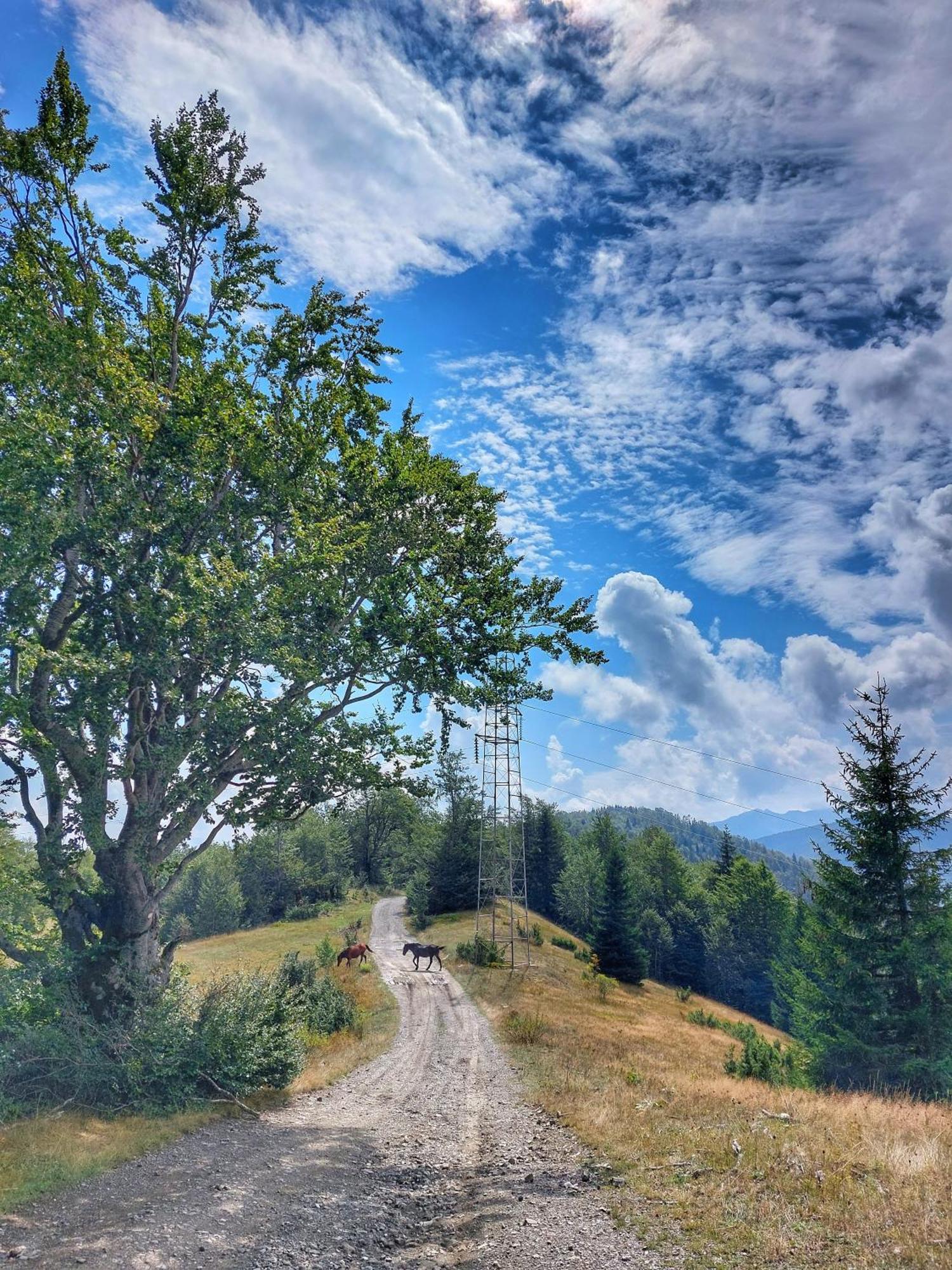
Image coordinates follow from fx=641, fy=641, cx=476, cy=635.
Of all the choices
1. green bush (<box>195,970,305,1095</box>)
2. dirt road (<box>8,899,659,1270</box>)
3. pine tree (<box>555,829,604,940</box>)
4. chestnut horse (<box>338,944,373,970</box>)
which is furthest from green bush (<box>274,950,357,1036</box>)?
pine tree (<box>555,829,604,940</box>)

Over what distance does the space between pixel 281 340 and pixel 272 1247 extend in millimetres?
17943

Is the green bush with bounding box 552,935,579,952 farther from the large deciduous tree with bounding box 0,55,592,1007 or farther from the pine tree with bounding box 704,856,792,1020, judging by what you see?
the large deciduous tree with bounding box 0,55,592,1007

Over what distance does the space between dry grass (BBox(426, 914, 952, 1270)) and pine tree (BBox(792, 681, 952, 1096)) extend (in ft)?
27.5

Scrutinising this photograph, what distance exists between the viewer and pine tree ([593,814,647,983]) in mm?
63000

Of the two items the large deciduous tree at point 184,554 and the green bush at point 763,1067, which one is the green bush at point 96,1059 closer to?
the large deciduous tree at point 184,554

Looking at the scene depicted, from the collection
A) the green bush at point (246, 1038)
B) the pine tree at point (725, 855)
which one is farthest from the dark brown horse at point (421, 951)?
the pine tree at point (725, 855)

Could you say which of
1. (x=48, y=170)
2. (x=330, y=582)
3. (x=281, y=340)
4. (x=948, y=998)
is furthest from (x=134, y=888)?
(x=948, y=998)

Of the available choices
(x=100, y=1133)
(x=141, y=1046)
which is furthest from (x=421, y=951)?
(x=100, y=1133)

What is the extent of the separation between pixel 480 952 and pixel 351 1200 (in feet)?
125

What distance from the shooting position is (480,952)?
4519cm

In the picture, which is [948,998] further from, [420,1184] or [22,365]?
[22,365]

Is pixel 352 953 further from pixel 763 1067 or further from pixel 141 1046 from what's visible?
pixel 141 1046

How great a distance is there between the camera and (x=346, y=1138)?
12820mm

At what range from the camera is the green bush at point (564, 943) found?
65.8 meters
